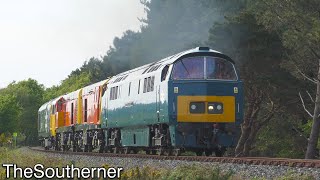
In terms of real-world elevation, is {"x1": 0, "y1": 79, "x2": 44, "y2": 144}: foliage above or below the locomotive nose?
above

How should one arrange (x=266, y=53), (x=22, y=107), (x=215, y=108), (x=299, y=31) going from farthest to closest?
(x=22, y=107), (x=266, y=53), (x=299, y=31), (x=215, y=108)

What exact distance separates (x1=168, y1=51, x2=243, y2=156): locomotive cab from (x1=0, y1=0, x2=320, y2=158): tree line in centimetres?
1082

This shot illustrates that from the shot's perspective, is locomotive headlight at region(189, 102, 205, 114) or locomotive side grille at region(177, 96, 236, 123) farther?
locomotive headlight at region(189, 102, 205, 114)

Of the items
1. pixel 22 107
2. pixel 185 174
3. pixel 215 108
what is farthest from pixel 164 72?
pixel 22 107

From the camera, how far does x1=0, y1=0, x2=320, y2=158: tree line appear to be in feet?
121

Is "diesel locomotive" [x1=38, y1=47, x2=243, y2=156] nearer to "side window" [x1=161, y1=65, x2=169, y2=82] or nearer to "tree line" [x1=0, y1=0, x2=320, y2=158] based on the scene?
"side window" [x1=161, y1=65, x2=169, y2=82]

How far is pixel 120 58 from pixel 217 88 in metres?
54.7

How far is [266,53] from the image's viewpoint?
137 feet

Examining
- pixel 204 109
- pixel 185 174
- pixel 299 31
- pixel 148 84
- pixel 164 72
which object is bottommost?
pixel 185 174

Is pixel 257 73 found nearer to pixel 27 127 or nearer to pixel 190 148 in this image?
pixel 190 148

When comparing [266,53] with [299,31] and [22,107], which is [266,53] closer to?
[299,31]

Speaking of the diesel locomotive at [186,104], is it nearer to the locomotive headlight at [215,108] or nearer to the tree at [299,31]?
the locomotive headlight at [215,108]

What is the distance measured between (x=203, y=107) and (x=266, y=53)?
707 inches

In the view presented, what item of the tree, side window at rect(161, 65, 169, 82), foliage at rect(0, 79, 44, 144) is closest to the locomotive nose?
side window at rect(161, 65, 169, 82)
